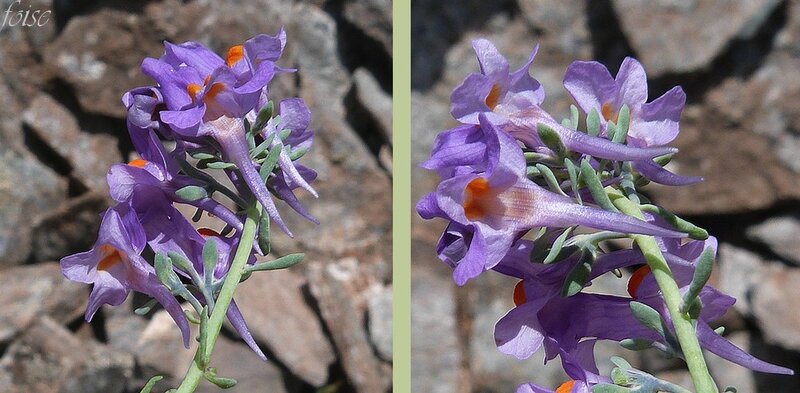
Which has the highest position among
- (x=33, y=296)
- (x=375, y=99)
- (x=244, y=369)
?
(x=375, y=99)

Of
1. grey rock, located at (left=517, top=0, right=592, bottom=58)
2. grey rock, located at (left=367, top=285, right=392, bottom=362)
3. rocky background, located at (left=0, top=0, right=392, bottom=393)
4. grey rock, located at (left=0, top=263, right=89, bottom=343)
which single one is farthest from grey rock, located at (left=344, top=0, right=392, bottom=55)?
grey rock, located at (left=0, top=263, right=89, bottom=343)

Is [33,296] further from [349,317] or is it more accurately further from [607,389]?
[607,389]

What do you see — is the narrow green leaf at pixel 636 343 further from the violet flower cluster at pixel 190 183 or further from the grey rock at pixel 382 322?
the grey rock at pixel 382 322

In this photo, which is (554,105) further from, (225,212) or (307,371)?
(225,212)

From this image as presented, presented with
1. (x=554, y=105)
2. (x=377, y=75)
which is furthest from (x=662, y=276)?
(x=377, y=75)

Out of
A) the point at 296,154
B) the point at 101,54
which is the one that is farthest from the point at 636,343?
the point at 101,54

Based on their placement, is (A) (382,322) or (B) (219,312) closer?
(B) (219,312)
